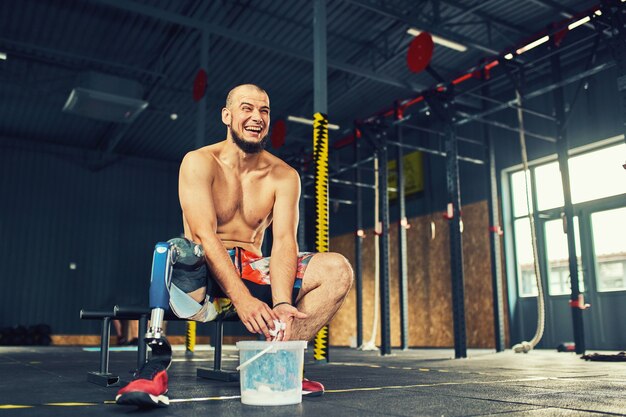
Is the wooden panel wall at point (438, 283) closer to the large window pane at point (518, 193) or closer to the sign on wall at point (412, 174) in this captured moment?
the large window pane at point (518, 193)

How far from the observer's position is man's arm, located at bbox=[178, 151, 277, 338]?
1591mm

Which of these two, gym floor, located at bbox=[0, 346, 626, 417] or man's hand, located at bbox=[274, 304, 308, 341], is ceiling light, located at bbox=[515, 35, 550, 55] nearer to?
gym floor, located at bbox=[0, 346, 626, 417]

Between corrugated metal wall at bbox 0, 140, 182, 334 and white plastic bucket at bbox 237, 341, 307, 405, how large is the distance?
9413 millimetres

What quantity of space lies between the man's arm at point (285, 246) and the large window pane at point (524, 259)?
6.69 m

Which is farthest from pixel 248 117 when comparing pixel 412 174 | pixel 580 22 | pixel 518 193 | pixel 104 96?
pixel 412 174

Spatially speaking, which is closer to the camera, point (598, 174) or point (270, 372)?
point (270, 372)

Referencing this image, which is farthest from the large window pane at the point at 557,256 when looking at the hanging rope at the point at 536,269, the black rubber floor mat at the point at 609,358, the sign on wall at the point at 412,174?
the black rubber floor mat at the point at 609,358

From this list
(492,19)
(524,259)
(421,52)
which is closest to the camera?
(421,52)

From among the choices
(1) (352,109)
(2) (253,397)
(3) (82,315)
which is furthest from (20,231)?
(2) (253,397)

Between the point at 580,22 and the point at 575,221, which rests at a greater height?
the point at 580,22

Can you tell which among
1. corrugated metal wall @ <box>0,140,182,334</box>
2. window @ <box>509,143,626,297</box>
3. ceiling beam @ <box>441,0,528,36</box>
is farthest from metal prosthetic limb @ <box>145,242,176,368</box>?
corrugated metal wall @ <box>0,140,182,334</box>

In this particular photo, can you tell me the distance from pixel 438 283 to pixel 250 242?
743cm

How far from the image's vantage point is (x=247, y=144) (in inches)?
80.7

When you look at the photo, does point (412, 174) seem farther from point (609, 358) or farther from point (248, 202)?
point (248, 202)
